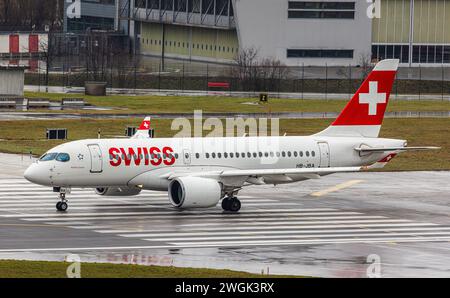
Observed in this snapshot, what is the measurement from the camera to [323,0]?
6550 inches

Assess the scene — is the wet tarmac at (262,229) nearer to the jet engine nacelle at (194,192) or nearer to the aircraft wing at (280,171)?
the jet engine nacelle at (194,192)

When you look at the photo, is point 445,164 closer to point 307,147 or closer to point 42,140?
point 307,147

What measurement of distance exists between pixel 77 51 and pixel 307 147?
129m

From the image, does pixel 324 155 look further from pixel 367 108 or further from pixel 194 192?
pixel 194 192

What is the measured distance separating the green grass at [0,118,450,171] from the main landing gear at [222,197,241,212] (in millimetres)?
21376

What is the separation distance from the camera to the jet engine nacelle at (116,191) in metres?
59.8

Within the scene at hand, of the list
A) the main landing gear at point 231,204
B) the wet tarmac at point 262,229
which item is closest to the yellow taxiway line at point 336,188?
the wet tarmac at point 262,229

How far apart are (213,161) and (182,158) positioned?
170 centimetres

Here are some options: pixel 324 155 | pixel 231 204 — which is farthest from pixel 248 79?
pixel 231 204

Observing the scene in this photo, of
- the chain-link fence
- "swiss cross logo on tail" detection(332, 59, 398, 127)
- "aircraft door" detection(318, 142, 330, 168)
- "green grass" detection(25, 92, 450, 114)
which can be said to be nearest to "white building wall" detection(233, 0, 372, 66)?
the chain-link fence

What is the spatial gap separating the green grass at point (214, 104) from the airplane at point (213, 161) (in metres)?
54.3

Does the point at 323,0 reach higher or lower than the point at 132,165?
higher

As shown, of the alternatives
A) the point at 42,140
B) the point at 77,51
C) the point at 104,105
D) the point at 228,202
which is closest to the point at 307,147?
the point at 228,202
